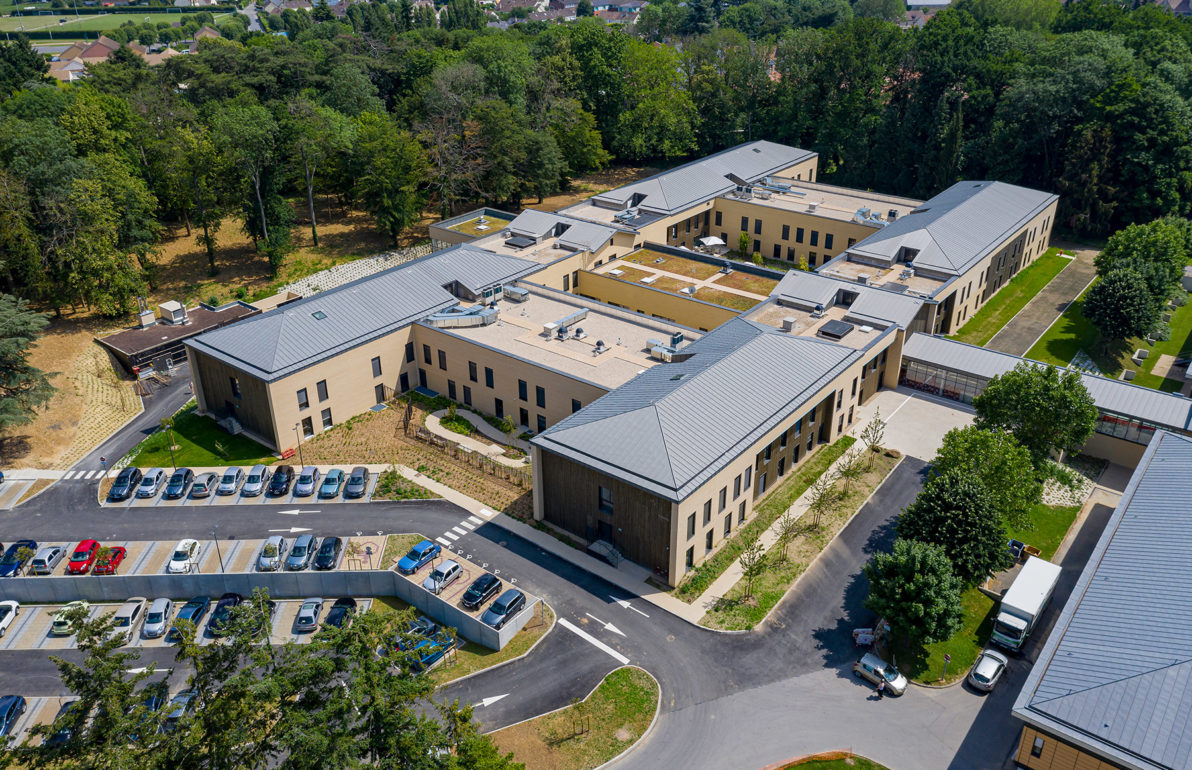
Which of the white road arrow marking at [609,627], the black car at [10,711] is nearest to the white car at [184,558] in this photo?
the black car at [10,711]

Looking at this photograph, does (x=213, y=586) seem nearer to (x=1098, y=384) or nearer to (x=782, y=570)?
(x=782, y=570)

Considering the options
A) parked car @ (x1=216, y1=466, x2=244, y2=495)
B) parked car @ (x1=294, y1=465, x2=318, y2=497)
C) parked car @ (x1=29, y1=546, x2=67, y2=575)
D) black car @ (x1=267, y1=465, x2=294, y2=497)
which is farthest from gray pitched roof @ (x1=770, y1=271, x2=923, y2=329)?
parked car @ (x1=29, y1=546, x2=67, y2=575)

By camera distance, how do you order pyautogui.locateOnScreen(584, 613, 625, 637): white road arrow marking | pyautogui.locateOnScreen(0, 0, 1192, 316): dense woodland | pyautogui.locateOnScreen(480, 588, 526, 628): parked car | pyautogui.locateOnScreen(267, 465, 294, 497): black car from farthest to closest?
→ pyautogui.locateOnScreen(0, 0, 1192, 316): dense woodland, pyautogui.locateOnScreen(267, 465, 294, 497): black car, pyautogui.locateOnScreen(584, 613, 625, 637): white road arrow marking, pyautogui.locateOnScreen(480, 588, 526, 628): parked car

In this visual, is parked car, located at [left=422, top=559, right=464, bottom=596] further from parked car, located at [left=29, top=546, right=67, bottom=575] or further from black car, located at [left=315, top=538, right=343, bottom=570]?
parked car, located at [left=29, top=546, right=67, bottom=575]

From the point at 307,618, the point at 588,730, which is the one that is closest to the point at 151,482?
the point at 307,618

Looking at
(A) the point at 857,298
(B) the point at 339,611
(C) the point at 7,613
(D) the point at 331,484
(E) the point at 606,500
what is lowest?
(C) the point at 7,613

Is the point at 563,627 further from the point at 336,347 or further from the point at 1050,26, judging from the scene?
the point at 1050,26

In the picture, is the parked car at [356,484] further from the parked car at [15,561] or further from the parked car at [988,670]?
the parked car at [988,670]
